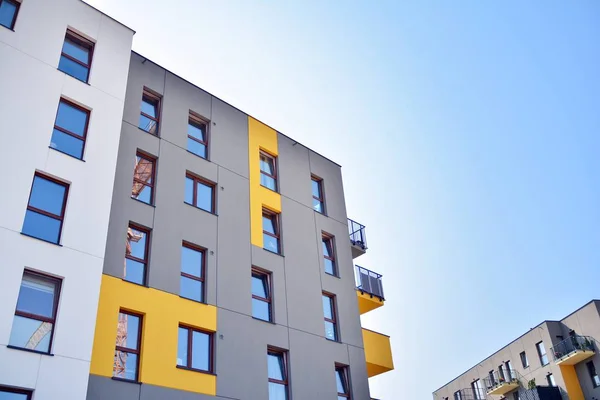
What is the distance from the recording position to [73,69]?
15.5 meters

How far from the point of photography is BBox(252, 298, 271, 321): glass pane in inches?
664

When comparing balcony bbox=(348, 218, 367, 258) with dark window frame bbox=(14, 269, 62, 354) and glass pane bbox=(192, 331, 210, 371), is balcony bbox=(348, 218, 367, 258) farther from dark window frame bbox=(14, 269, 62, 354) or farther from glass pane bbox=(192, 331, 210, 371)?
dark window frame bbox=(14, 269, 62, 354)

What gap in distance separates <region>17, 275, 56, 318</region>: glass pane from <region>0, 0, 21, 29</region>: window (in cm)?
650

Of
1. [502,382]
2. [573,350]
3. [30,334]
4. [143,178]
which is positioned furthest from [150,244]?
[502,382]

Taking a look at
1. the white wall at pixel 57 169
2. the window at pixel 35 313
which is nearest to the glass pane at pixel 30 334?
the window at pixel 35 313

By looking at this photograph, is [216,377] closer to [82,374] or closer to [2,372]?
[82,374]

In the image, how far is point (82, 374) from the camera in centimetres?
1165

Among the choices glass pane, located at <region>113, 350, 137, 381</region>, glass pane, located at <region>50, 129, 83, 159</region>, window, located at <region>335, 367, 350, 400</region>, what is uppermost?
glass pane, located at <region>50, 129, 83, 159</region>

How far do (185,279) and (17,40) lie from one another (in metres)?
7.16

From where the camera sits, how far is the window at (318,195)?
21484mm

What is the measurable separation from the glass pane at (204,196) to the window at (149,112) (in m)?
2.05

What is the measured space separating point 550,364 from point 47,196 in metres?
36.0

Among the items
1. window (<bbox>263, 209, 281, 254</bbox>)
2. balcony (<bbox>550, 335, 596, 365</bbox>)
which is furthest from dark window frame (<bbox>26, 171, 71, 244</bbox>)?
balcony (<bbox>550, 335, 596, 365</bbox>)

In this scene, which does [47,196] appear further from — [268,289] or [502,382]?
[502,382]
